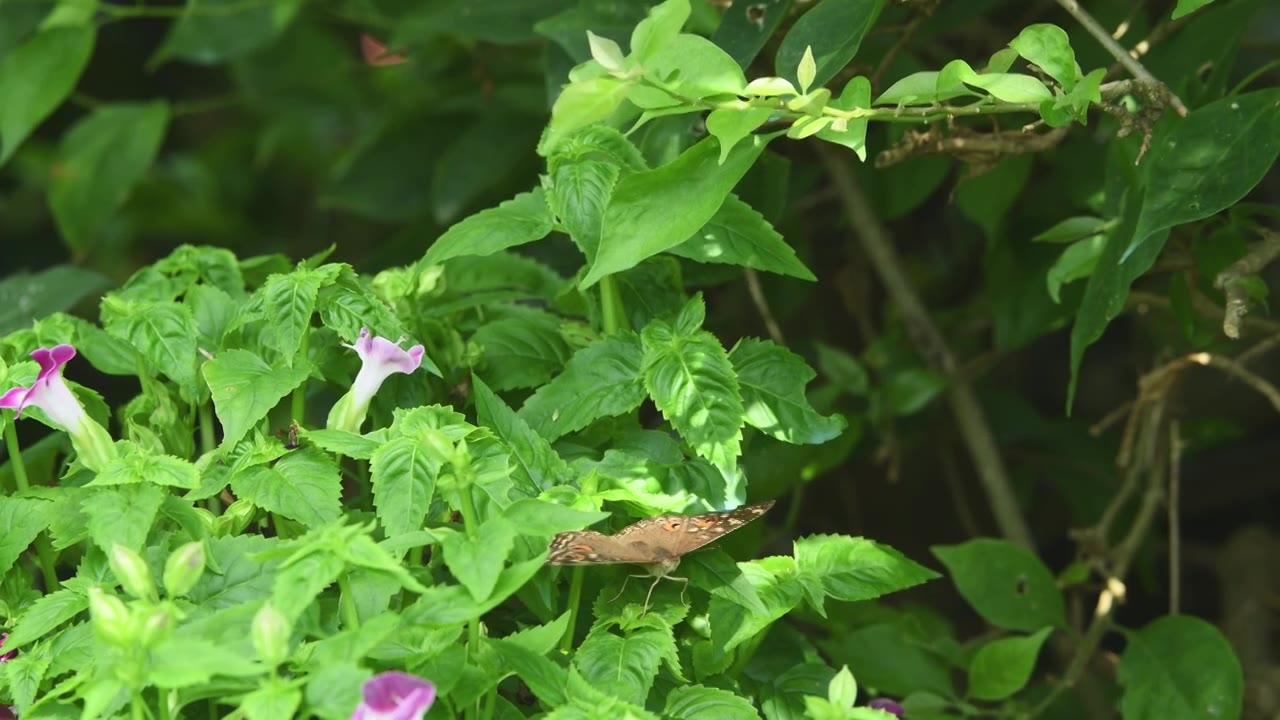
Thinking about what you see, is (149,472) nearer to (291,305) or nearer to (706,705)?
(291,305)

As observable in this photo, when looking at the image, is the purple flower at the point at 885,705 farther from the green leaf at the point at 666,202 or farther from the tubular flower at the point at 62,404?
the tubular flower at the point at 62,404

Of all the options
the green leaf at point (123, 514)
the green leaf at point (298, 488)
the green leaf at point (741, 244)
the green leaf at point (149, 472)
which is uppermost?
the green leaf at point (741, 244)

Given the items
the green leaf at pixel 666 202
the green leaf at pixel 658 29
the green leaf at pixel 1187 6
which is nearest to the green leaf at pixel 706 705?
the green leaf at pixel 666 202

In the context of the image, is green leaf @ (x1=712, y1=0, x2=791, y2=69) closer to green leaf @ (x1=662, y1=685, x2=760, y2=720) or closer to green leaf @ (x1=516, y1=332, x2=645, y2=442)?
green leaf @ (x1=516, y1=332, x2=645, y2=442)

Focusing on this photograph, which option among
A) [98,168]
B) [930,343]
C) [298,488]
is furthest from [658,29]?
[98,168]

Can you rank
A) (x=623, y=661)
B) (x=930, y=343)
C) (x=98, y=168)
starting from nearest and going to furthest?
1. (x=623, y=661)
2. (x=930, y=343)
3. (x=98, y=168)

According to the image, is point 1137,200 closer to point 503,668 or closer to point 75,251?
point 503,668
